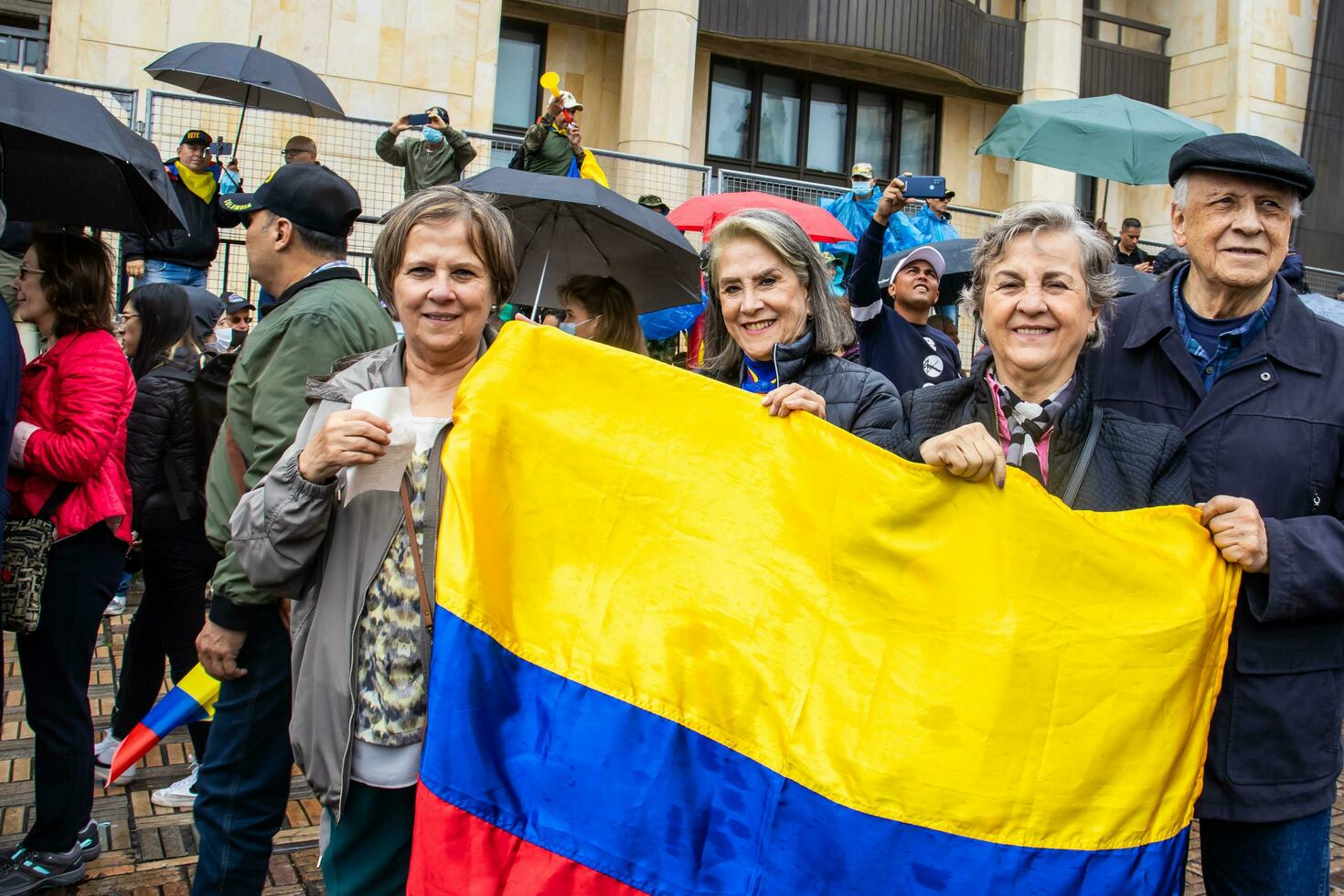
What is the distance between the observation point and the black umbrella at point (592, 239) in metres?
5.44

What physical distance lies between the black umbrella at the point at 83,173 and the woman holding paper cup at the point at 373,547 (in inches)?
80.9

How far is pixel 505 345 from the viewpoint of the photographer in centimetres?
279

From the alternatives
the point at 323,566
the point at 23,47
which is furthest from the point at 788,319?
the point at 23,47

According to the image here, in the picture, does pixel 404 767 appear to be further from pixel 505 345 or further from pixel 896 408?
pixel 896 408

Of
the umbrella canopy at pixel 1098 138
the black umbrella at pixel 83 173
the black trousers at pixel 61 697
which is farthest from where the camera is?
the umbrella canopy at pixel 1098 138

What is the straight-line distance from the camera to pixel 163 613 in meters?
5.30

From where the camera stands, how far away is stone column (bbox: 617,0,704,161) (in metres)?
17.8

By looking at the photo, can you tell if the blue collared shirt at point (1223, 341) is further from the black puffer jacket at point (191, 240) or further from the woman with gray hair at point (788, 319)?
the black puffer jacket at point (191, 240)

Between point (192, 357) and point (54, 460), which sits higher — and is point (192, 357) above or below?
above

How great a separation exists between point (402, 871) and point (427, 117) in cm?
789

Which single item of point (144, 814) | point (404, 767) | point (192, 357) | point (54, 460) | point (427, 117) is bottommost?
point (144, 814)

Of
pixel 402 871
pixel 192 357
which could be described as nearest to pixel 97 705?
pixel 192 357

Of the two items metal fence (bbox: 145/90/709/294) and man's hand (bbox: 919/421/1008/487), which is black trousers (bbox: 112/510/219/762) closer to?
man's hand (bbox: 919/421/1008/487)

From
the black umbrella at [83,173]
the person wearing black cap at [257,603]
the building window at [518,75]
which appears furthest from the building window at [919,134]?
the person wearing black cap at [257,603]
